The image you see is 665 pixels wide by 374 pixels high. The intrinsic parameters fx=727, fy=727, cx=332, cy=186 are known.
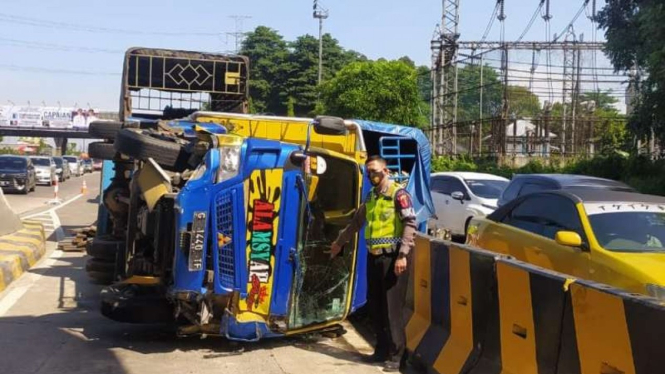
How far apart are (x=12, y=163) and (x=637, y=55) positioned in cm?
2628

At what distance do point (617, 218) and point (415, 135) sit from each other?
244 cm

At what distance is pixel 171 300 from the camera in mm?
6598

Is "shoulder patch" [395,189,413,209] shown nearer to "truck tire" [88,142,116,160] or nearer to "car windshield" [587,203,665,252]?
"car windshield" [587,203,665,252]

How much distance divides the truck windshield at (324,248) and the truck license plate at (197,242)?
0.95 meters

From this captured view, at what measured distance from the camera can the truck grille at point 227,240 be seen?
6.19 meters

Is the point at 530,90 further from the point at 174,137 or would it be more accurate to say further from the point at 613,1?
the point at 174,137

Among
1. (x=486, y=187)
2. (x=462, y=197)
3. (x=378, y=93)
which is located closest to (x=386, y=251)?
(x=462, y=197)

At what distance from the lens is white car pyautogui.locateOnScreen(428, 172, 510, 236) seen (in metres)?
16.6

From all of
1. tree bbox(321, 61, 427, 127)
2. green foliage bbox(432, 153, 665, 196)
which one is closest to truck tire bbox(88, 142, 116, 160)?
green foliage bbox(432, 153, 665, 196)

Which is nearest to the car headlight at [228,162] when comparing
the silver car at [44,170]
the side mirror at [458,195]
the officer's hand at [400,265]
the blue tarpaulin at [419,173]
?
the officer's hand at [400,265]

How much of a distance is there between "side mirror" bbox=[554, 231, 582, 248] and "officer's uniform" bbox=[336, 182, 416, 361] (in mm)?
1383

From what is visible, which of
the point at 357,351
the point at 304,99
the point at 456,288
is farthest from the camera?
the point at 304,99

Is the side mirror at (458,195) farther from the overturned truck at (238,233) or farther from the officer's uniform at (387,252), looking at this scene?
the officer's uniform at (387,252)

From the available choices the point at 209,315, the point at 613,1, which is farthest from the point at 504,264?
the point at 613,1
